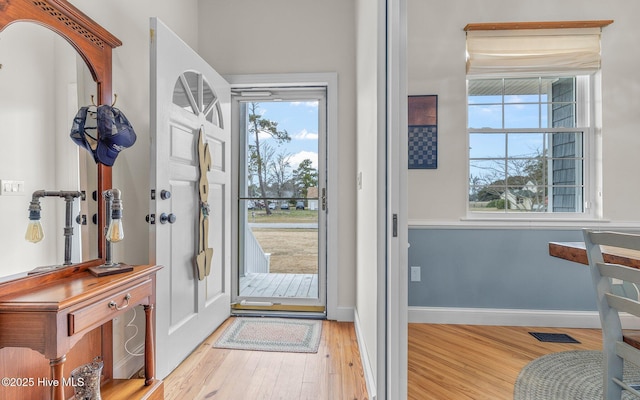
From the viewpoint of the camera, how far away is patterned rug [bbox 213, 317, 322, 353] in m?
2.14

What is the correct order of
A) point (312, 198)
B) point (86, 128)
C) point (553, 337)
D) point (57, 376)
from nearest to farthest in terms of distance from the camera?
point (57, 376) < point (86, 128) < point (553, 337) < point (312, 198)

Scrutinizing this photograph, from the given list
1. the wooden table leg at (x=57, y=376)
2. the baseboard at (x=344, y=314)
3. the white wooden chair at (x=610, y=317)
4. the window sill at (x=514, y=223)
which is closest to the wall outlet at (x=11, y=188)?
Answer: the wooden table leg at (x=57, y=376)

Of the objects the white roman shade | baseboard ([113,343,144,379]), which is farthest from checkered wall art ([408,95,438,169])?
baseboard ([113,343,144,379])

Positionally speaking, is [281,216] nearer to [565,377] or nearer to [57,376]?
[57,376]

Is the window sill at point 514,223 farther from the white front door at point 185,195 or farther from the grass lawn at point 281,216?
the white front door at point 185,195

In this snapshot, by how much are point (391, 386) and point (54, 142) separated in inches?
67.9

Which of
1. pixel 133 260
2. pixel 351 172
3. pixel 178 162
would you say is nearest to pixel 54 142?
pixel 178 162

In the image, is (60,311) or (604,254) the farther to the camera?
(604,254)

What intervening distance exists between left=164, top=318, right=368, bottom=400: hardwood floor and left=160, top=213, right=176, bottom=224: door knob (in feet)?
2.94

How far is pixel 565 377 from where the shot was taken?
1.79 meters

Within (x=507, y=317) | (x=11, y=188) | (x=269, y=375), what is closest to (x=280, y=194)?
(x=269, y=375)

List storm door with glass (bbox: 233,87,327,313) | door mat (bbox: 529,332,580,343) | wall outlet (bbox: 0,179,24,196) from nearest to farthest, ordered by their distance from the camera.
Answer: wall outlet (bbox: 0,179,24,196) < door mat (bbox: 529,332,580,343) < storm door with glass (bbox: 233,87,327,313)

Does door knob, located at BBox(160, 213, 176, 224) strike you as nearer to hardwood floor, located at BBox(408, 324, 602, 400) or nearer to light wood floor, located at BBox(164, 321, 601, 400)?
light wood floor, located at BBox(164, 321, 601, 400)

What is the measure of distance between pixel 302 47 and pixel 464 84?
1.39 meters
